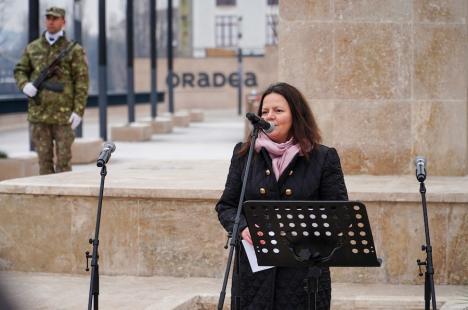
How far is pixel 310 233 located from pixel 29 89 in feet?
25.6

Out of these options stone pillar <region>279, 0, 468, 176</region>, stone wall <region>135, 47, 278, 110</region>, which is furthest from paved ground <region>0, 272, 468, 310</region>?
stone wall <region>135, 47, 278, 110</region>

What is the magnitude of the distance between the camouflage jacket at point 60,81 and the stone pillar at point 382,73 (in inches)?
91.1

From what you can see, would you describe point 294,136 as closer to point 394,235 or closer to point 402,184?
point 394,235

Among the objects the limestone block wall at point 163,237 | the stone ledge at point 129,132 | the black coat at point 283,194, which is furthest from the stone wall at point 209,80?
the black coat at point 283,194

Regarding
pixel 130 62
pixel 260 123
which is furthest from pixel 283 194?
pixel 130 62

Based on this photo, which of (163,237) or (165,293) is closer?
(165,293)

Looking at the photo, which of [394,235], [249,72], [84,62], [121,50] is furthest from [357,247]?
[121,50]

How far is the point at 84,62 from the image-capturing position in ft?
42.5

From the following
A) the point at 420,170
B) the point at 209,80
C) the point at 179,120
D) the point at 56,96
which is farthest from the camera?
the point at 209,80

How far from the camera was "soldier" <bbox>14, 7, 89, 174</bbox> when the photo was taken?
12867 millimetres

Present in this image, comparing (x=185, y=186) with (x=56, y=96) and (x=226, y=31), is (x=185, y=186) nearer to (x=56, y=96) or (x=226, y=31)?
(x=56, y=96)

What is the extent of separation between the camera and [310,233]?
550 cm

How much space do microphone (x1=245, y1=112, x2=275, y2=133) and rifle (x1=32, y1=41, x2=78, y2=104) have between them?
7.37 m

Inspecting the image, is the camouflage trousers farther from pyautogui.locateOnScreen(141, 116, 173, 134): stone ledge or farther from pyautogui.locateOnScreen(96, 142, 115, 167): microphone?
pyautogui.locateOnScreen(141, 116, 173, 134): stone ledge
